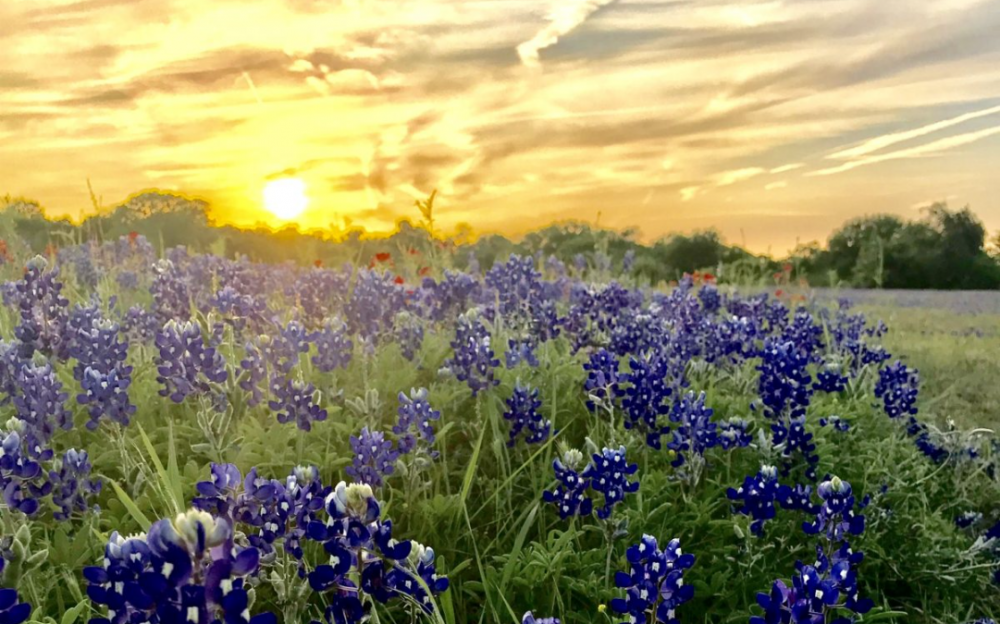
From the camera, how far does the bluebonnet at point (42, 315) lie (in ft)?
13.9

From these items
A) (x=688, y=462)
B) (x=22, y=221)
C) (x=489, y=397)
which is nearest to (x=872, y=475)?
(x=688, y=462)

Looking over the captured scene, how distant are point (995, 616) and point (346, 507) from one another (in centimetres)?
347

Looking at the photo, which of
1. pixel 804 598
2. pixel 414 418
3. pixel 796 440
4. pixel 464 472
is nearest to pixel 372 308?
pixel 464 472

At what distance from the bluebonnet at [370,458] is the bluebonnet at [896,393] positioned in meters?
3.25

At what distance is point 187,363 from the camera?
325 centimetres

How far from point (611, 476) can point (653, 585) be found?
0.80 m

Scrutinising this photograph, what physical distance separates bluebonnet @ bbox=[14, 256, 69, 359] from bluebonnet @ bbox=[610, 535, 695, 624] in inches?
133

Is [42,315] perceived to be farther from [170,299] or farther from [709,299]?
[709,299]

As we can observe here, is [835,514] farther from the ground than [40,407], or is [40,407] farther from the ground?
[40,407]

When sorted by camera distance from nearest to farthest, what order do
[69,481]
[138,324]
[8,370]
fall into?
1. [69,481]
2. [8,370]
3. [138,324]

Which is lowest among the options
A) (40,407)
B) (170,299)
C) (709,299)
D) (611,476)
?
(611,476)

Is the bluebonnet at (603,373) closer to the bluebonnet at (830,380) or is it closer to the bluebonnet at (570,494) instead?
the bluebonnet at (570,494)

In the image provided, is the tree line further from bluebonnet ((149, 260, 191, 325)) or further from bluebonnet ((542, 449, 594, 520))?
bluebonnet ((542, 449, 594, 520))

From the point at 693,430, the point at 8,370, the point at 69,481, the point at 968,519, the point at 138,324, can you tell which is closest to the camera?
the point at 69,481
